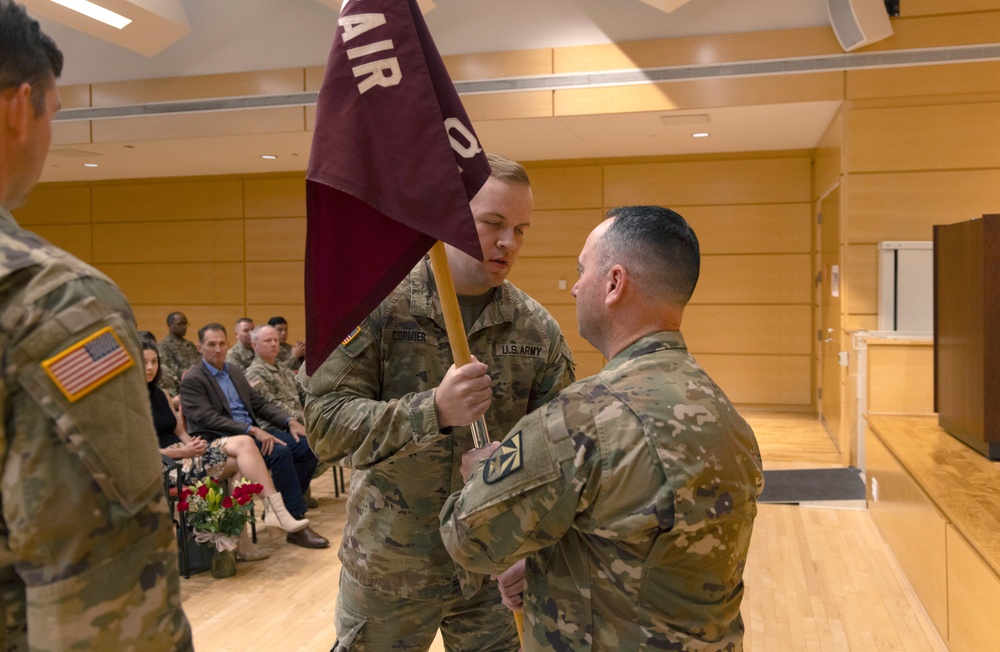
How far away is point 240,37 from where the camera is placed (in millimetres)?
8281

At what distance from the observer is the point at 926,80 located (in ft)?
21.2

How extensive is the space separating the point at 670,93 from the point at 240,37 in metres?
4.29

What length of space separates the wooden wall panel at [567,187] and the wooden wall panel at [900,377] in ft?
14.8

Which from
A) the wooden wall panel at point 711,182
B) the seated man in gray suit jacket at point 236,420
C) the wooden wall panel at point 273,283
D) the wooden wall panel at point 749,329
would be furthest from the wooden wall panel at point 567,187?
the seated man in gray suit jacket at point 236,420

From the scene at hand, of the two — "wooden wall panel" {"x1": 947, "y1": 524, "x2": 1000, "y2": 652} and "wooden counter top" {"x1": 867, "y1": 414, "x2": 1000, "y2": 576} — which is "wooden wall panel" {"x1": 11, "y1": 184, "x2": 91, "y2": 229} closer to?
"wooden counter top" {"x1": 867, "y1": 414, "x2": 1000, "y2": 576}

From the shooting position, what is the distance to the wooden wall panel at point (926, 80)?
6410 mm

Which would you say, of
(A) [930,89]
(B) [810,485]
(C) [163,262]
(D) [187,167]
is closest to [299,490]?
(B) [810,485]

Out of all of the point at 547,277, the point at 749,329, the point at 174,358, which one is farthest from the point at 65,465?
the point at 547,277

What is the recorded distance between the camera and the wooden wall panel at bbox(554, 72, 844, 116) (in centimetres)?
675

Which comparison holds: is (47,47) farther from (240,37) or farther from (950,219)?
(240,37)

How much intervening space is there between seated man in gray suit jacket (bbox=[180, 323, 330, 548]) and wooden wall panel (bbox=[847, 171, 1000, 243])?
4593 millimetres

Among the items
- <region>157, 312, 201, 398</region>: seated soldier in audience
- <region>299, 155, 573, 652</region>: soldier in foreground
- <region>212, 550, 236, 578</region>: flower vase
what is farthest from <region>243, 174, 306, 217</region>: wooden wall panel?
<region>299, 155, 573, 652</region>: soldier in foreground

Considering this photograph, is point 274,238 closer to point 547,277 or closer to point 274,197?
point 274,197

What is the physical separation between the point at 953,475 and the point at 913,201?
3.44 meters
